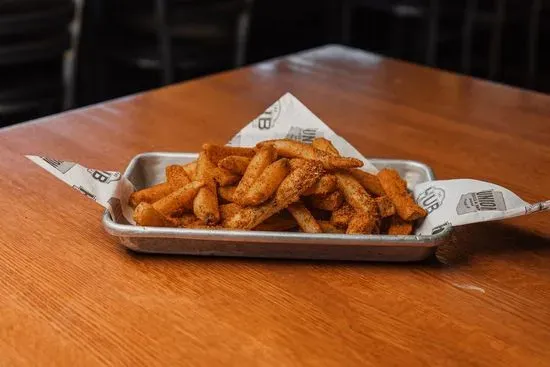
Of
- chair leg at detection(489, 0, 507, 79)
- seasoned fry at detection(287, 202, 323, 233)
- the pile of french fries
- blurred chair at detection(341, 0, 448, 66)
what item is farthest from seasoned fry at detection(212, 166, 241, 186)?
chair leg at detection(489, 0, 507, 79)

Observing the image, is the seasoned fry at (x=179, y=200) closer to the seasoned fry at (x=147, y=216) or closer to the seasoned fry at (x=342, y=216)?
the seasoned fry at (x=147, y=216)

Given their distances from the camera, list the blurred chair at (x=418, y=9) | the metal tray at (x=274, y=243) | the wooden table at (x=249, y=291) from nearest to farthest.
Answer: the wooden table at (x=249, y=291), the metal tray at (x=274, y=243), the blurred chair at (x=418, y=9)

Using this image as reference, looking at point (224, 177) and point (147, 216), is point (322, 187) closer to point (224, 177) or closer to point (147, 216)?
point (224, 177)

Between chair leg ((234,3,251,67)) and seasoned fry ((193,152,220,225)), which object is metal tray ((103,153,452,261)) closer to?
seasoned fry ((193,152,220,225))

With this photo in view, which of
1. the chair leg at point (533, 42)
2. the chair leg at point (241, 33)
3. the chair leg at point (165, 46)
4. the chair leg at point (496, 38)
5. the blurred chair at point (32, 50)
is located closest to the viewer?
the blurred chair at point (32, 50)

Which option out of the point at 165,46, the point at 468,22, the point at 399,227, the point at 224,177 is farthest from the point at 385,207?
the point at 468,22

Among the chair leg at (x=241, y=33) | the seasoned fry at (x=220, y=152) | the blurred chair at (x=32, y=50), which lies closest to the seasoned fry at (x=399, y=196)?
the seasoned fry at (x=220, y=152)
